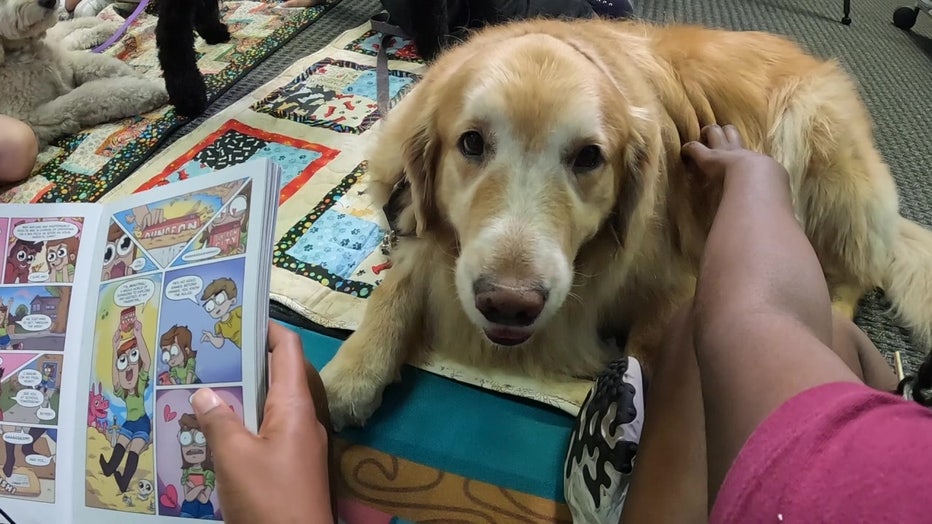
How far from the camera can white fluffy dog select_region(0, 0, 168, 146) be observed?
6.01ft

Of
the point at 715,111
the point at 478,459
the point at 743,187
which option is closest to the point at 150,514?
the point at 478,459

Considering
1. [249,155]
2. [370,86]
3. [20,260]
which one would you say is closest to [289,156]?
[249,155]

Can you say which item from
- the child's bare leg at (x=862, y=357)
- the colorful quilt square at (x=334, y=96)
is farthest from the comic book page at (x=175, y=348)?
the colorful quilt square at (x=334, y=96)

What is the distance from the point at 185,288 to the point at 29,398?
0.27m

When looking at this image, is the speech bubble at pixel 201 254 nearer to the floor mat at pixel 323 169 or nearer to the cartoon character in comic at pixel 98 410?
the cartoon character in comic at pixel 98 410

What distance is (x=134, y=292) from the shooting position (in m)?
0.96

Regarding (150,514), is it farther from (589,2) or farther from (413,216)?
(589,2)

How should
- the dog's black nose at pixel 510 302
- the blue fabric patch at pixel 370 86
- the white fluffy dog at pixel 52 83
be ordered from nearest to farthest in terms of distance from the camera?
the dog's black nose at pixel 510 302 → the white fluffy dog at pixel 52 83 → the blue fabric patch at pixel 370 86

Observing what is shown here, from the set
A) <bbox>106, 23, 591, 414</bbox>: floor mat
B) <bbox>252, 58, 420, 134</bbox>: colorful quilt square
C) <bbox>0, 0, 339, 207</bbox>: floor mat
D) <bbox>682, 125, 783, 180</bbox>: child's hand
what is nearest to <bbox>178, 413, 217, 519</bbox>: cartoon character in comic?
<bbox>106, 23, 591, 414</bbox>: floor mat

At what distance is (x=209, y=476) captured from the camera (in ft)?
2.79

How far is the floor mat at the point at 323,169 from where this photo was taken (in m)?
1.38

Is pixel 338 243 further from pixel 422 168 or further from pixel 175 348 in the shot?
pixel 175 348

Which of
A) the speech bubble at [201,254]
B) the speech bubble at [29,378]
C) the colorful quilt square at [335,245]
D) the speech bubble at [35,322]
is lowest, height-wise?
the colorful quilt square at [335,245]

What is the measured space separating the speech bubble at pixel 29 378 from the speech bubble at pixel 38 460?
102 millimetres
